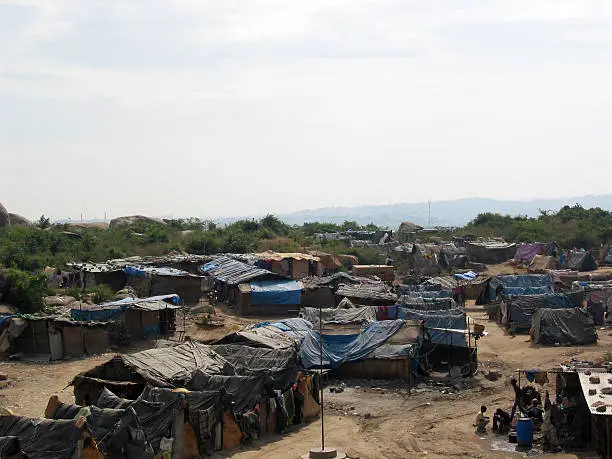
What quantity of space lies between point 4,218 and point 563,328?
157 ft

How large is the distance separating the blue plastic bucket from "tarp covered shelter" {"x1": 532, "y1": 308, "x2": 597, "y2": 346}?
11.6 meters

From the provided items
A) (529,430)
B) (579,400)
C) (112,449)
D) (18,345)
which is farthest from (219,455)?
(18,345)

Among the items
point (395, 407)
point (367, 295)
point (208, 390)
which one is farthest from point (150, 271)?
point (208, 390)

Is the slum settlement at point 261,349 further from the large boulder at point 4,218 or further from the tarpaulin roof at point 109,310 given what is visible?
the large boulder at point 4,218

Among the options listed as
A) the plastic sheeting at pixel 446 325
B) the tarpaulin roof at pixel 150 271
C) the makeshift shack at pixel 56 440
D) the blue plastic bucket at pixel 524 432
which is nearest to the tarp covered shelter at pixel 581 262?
the tarpaulin roof at pixel 150 271

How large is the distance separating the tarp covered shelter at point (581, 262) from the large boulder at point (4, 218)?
39311 mm

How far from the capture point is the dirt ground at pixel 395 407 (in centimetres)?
1714

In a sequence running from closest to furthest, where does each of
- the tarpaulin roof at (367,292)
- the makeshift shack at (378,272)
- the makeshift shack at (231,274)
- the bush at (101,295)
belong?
1. the bush at (101,295)
2. the tarpaulin roof at (367,292)
3. the makeshift shack at (231,274)
4. the makeshift shack at (378,272)

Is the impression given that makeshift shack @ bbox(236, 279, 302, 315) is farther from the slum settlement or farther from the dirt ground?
the dirt ground

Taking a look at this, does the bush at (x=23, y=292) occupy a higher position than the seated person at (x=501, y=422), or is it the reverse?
the bush at (x=23, y=292)

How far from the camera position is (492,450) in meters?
16.8

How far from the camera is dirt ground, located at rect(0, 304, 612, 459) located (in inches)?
675

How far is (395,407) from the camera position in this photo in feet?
66.7

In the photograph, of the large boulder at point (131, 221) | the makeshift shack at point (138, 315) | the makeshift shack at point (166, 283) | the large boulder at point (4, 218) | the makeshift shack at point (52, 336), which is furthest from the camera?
the large boulder at point (131, 221)
